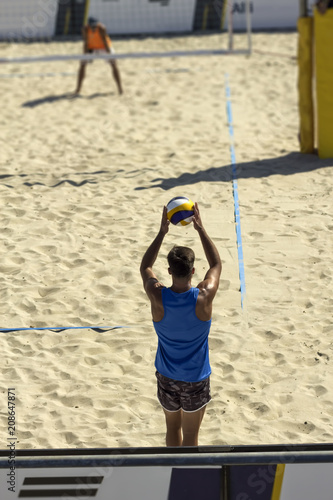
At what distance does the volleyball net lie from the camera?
54.2 feet

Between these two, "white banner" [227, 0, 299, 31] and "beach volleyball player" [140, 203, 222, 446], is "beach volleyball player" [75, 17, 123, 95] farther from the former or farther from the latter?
"beach volleyball player" [140, 203, 222, 446]

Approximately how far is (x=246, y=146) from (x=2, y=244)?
3.91 meters

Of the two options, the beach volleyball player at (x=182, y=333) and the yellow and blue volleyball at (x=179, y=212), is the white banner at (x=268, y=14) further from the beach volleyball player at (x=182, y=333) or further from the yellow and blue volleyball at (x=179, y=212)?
the beach volleyball player at (x=182, y=333)

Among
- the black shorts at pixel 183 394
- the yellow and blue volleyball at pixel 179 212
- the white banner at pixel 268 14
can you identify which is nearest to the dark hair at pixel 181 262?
the yellow and blue volleyball at pixel 179 212

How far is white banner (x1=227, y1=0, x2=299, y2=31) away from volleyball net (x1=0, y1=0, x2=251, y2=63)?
0.18 metres

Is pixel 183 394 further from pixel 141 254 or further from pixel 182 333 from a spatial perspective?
pixel 141 254

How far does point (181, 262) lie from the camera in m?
3.29

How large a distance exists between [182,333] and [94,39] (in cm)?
923

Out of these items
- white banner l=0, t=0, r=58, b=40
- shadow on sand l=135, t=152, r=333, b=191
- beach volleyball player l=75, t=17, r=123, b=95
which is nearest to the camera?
shadow on sand l=135, t=152, r=333, b=191

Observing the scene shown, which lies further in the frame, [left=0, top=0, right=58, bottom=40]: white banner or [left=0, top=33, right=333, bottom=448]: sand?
[left=0, top=0, right=58, bottom=40]: white banner

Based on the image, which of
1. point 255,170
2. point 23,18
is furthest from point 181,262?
point 23,18

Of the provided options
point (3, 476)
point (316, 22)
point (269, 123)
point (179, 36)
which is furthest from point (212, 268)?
point (179, 36)

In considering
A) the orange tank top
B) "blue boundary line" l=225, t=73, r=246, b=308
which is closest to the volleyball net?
the orange tank top

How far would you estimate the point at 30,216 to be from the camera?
23.8 ft
